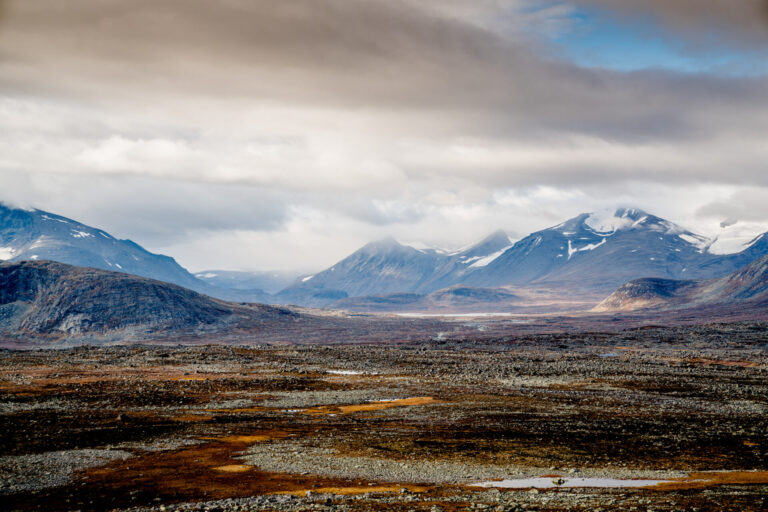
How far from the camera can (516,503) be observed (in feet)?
89.0

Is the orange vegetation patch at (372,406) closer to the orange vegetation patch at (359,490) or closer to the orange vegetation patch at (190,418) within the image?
the orange vegetation patch at (190,418)

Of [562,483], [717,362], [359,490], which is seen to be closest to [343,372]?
[717,362]

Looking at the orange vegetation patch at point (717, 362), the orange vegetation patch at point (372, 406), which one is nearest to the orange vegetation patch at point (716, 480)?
the orange vegetation patch at point (372, 406)

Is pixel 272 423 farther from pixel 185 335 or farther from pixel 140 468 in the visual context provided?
pixel 185 335

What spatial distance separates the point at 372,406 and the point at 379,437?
17427mm

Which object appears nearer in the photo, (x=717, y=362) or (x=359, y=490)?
(x=359, y=490)

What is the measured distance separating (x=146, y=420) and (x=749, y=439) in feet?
136

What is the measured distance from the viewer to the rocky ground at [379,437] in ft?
96.6

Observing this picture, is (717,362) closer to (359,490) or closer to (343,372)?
(343,372)

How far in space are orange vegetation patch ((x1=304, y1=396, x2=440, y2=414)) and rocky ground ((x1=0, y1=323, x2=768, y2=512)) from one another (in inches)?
11.2

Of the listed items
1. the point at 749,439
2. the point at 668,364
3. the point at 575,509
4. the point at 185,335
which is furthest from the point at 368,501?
the point at 185,335

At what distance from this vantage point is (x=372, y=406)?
60750 mm

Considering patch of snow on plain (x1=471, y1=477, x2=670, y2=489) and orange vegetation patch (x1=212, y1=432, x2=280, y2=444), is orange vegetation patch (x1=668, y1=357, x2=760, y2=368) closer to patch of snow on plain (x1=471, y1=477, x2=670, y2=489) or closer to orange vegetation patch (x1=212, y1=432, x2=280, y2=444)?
patch of snow on plain (x1=471, y1=477, x2=670, y2=489)

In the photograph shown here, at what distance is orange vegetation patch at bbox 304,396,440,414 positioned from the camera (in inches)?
2283
